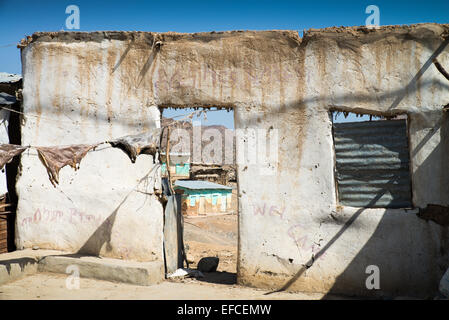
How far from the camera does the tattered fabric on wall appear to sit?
19.9 feet

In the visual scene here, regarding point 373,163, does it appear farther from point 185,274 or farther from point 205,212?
point 205,212

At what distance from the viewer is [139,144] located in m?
6.14

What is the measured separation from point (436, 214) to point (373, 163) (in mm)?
1131

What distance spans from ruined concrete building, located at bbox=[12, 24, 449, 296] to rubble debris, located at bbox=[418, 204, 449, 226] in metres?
0.06

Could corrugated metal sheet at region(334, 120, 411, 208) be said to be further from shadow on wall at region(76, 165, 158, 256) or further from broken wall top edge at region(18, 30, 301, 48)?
shadow on wall at region(76, 165, 158, 256)

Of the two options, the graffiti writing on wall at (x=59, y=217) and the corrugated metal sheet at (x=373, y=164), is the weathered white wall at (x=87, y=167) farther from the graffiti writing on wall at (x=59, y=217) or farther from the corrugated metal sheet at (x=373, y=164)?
the corrugated metal sheet at (x=373, y=164)

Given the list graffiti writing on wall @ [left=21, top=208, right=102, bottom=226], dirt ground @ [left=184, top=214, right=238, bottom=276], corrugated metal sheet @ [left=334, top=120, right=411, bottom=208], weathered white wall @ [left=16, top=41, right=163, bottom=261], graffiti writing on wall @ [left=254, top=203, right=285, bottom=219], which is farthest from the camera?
dirt ground @ [left=184, top=214, right=238, bottom=276]

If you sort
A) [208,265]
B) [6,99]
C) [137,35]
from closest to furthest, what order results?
1. [137,35]
2. [6,99]
3. [208,265]

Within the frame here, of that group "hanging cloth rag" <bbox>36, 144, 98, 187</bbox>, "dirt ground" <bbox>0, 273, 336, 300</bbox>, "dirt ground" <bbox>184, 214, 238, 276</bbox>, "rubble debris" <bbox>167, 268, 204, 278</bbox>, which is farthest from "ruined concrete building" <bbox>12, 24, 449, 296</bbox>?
"dirt ground" <bbox>184, 214, 238, 276</bbox>

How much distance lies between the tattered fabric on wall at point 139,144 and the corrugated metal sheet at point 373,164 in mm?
Answer: 2841

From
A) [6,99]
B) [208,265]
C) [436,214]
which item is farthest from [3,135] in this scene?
[436,214]

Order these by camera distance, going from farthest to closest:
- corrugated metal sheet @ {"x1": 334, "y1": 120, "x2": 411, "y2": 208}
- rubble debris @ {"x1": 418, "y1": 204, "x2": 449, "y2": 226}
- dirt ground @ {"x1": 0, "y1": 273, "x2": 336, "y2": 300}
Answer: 1. corrugated metal sheet @ {"x1": 334, "y1": 120, "x2": 411, "y2": 208}
2. dirt ground @ {"x1": 0, "y1": 273, "x2": 336, "y2": 300}
3. rubble debris @ {"x1": 418, "y1": 204, "x2": 449, "y2": 226}

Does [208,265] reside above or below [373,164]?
below

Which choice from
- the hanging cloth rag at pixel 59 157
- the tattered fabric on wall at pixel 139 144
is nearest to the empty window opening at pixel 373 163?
the tattered fabric on wall at pixel 139 144
